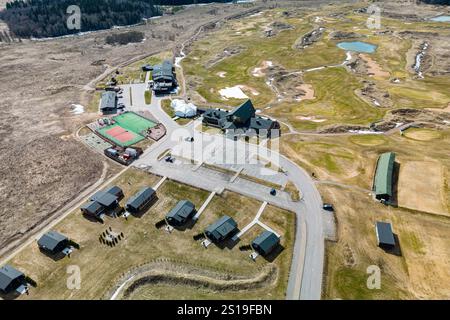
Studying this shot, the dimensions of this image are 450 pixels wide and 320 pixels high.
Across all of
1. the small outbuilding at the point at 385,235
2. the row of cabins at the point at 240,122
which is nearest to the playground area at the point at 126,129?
the row of cabins at the point at 240,122

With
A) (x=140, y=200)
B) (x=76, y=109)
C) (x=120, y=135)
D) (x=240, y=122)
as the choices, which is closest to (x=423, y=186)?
(x=240, y=122)

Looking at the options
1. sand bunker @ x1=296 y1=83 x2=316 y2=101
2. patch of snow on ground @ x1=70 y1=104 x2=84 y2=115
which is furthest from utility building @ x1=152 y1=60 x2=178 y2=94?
sand bunker @ x1=296 y1=83 x2=316 y2=101

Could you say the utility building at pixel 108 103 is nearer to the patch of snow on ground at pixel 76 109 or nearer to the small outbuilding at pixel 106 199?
the patch of snow on ground at pixel 76 109

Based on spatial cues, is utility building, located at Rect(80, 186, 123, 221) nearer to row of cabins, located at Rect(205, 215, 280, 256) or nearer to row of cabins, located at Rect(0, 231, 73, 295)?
row of cabins, located at Rect(0, 231, 73, 295)

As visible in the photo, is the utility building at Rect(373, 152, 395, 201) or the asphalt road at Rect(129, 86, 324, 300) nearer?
the asphalt road at Rect(129, 86, 324, 300)

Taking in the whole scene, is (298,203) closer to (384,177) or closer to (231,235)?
(231,235)
